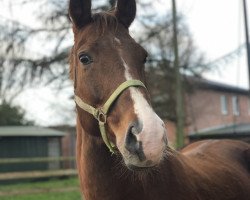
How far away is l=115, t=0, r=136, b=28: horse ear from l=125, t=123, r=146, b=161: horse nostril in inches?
41.0

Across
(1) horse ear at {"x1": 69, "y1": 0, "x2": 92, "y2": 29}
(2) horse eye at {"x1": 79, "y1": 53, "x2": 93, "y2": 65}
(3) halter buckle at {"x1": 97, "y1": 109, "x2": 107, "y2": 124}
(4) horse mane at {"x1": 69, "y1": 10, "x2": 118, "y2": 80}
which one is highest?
(1) horse ear at {"x1": 69, "y1": 0, "x2": 92, "y2": 29}

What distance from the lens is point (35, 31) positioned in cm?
1471

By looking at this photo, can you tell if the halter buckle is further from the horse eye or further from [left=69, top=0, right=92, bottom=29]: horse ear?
[left=69, top=0, right=92, bottom=29]: horse ear

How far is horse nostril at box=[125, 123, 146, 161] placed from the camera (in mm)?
2442

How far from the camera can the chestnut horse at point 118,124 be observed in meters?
2.50

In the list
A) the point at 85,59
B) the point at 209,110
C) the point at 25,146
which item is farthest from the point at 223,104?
the point at 85,59

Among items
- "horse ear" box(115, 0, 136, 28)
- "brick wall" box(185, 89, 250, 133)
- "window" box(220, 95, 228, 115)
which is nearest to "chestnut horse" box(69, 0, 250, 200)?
"horse ear" box(115, 0, 136, 28)

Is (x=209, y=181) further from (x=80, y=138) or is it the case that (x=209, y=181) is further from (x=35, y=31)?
(x=35, y=31)

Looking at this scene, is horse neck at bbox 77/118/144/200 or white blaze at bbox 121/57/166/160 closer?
white blaze at bbox 121/57/166/160

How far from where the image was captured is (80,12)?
3.19 meters

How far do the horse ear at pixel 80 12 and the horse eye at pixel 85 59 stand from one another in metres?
0.33

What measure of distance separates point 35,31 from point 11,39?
38.3 inches

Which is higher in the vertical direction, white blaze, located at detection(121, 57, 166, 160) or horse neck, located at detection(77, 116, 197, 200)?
white blaze, located at detection(121, 57, 166, 160)

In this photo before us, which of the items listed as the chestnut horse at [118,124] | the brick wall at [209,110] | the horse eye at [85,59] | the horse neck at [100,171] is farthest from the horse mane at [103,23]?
the brick wall at [209,110]
